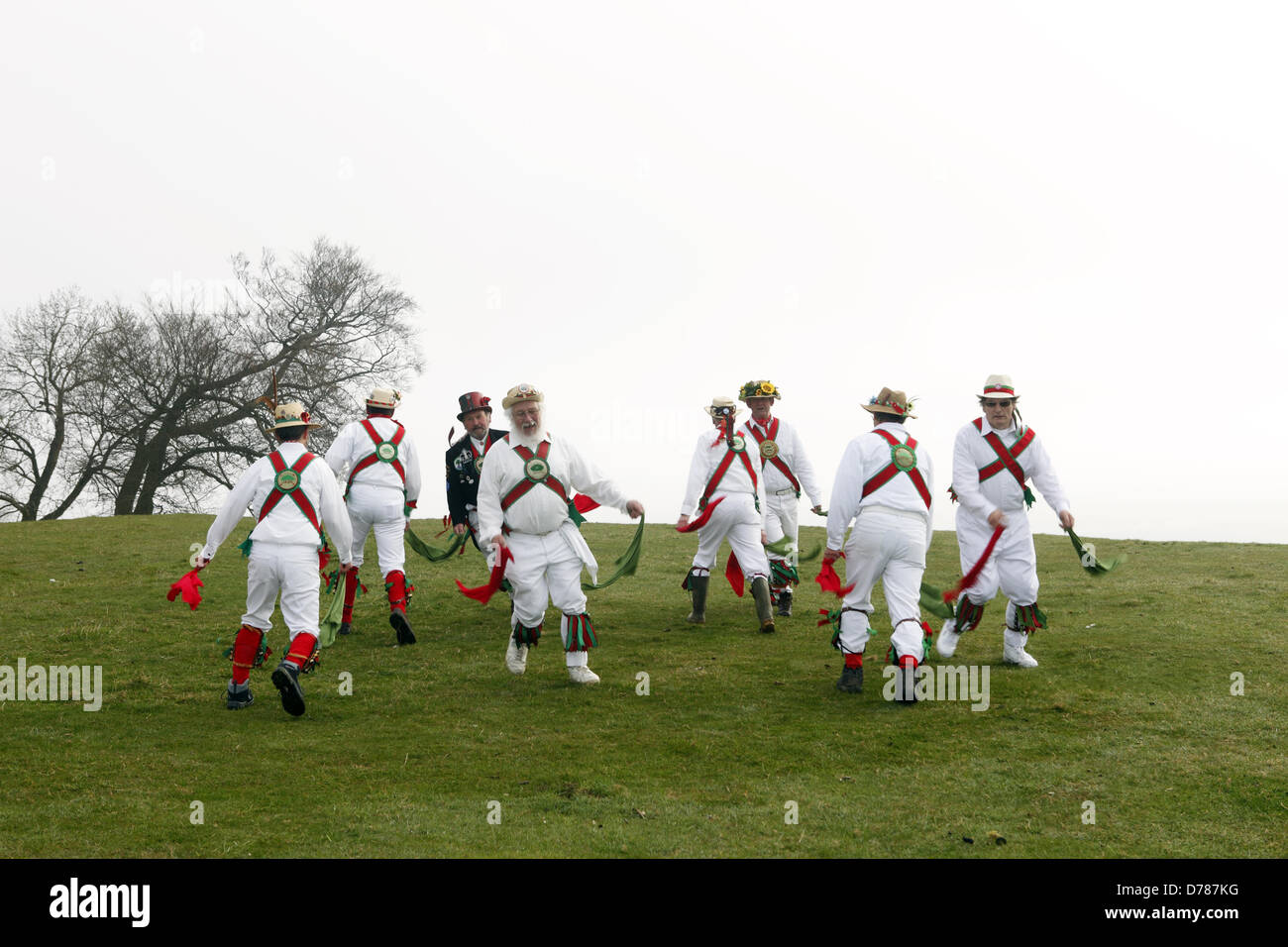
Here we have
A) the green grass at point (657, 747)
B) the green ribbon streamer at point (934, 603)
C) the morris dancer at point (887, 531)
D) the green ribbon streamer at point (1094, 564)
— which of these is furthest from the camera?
the green ribbon streamer at point (1094, 564)

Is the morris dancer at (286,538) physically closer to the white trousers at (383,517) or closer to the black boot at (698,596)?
the white trousers at (383,517)

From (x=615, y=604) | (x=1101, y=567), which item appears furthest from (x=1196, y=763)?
(x=615, y=604)

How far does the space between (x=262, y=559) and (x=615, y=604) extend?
18.9ft

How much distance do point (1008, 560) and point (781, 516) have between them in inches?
133

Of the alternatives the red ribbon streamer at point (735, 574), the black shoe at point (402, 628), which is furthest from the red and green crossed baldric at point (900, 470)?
the black shoe at point (402, 628)

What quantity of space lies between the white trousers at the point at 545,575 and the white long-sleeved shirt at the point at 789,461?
128 inches

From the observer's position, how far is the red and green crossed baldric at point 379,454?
1128 cm

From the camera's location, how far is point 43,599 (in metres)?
13.7

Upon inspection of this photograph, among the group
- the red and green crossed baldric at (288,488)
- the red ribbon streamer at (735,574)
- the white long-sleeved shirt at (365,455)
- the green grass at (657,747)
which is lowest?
the green grass at (657,747)

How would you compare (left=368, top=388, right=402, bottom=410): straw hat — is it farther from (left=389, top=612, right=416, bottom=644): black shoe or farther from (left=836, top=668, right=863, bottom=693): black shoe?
(left=836, top=668, right=863, bottom=693): black shoe

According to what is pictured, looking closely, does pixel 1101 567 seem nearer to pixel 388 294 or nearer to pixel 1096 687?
pixel 1096 687

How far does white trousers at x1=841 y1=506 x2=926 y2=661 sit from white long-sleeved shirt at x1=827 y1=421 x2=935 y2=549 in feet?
0.22

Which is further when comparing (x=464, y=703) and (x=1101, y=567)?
(x=1101, y=567)

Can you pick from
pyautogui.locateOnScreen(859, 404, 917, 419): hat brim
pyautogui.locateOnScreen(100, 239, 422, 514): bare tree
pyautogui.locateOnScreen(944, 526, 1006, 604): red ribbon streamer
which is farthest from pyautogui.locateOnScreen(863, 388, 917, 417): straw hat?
pyautogui.locateOnScreen(100, 239, 422, 514): bare tree
